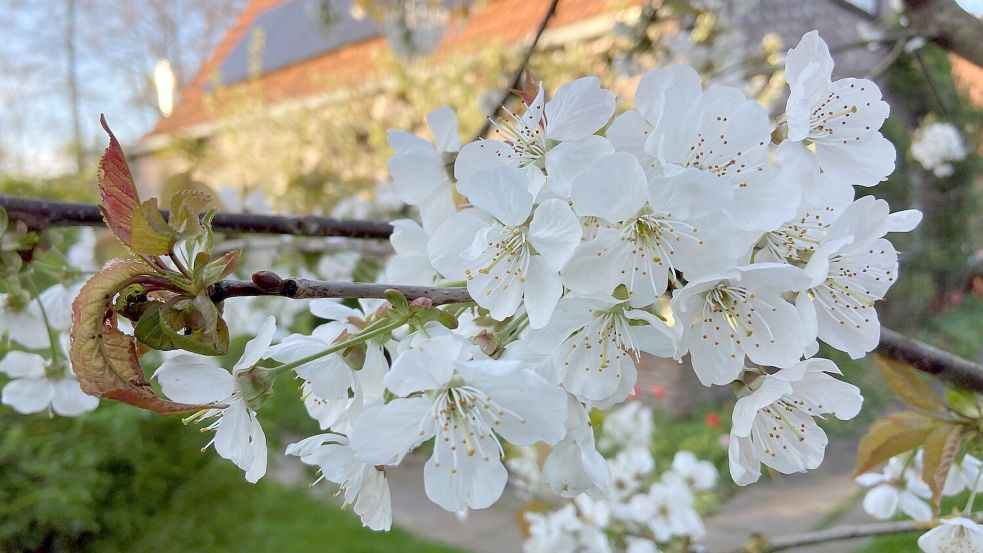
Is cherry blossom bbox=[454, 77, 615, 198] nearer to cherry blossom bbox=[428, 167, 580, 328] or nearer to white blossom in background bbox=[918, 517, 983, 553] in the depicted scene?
cherry blossom bbox=[428, 167, 580, 328]

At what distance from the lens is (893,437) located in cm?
89

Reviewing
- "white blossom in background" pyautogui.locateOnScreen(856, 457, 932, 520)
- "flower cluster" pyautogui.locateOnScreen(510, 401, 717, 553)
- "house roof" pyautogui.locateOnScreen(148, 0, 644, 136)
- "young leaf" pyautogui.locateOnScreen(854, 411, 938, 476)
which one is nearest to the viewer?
"young leaf" pyautogui.locateOnScreen(854, 411, 938, 476)

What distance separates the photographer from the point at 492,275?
22.6 inches

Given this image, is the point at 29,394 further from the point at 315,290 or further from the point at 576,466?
the point at 576,466

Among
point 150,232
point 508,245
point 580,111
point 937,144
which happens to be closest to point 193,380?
point 150,232

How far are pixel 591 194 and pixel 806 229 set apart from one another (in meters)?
0.19

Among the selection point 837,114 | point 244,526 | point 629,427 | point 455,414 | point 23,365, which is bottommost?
point 244,526

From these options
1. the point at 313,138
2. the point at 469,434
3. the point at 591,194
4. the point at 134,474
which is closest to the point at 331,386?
the point at 469,434

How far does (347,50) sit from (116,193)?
865cm

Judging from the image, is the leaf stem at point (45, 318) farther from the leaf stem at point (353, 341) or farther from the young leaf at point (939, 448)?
the young leaf at point (939, 448)

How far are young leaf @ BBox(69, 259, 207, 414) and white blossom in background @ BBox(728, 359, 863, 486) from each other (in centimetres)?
48

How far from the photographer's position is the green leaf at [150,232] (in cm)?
53

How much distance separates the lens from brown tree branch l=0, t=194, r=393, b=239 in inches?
31.0

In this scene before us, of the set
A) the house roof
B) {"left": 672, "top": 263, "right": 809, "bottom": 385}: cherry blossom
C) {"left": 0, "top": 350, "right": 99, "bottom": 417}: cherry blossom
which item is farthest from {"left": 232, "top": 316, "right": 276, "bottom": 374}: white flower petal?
the house roof
